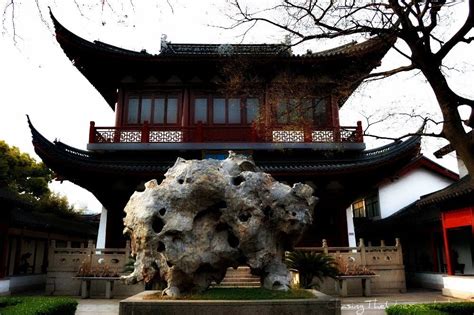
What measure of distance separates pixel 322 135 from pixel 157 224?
36.0 ft

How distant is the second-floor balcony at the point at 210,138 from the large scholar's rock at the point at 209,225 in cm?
874

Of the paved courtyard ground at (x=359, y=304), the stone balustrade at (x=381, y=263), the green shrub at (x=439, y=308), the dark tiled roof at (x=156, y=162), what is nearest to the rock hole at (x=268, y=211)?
the green shrub at (x=439, y=308)

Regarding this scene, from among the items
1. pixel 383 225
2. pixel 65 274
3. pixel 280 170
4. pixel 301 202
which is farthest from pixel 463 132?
pixel 383 225

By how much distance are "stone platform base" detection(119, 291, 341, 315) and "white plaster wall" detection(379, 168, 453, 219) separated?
17487 mm

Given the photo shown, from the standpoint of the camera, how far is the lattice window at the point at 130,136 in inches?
657

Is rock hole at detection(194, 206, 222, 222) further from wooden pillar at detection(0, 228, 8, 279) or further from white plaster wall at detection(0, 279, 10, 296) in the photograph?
white plaster wall at detection(0, 279, 10, 296)

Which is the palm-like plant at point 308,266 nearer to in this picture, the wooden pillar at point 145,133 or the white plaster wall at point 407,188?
the wooden pillar at point 145,133

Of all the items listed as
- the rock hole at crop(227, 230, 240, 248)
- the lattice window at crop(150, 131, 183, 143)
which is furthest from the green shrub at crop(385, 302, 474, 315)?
the lattice window at crop(150, 131, 183, 143)

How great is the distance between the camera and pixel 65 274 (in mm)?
14000

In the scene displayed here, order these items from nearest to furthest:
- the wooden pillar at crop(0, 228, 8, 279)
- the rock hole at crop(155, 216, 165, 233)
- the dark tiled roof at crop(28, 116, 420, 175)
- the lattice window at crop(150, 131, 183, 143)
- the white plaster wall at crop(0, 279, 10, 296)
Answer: the rock hole at crop(155, 216, 165, 233)
the white plaster wall at crop(0, 279, 10, 296)
the wooden pillar at crop(0, 228, 8, 279)
the dark tiled roof at crop(28, 116, 420, 175)
the lattice window at crop(150, 131, 183, 143)

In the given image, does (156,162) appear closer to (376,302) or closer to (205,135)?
(205,135)

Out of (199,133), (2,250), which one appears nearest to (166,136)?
(199,133)

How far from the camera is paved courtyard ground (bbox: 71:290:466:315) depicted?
10.2m

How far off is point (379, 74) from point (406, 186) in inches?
648
